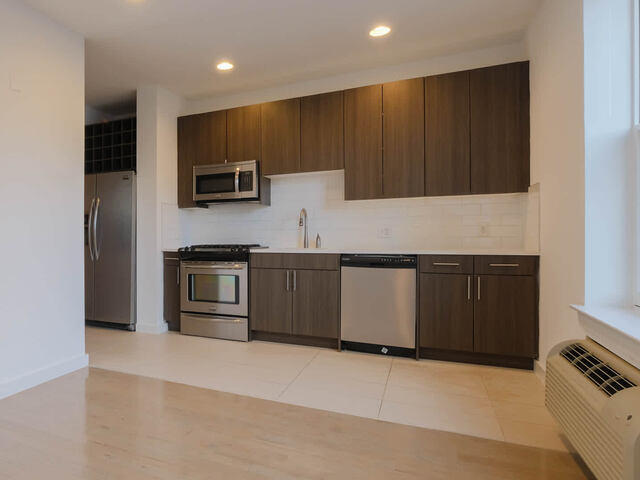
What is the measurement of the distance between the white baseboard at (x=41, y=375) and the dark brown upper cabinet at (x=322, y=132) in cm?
252

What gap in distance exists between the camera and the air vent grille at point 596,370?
119 cm

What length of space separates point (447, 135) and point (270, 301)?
2.23 metres

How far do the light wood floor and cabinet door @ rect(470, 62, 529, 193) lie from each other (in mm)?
1980

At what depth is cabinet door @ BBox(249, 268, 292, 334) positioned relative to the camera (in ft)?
10.4

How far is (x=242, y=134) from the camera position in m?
3.60

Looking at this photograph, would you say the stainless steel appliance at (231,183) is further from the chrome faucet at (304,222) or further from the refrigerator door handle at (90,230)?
the refrigerator door handle at (90,230)

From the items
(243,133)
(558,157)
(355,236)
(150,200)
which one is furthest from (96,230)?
(558,157)

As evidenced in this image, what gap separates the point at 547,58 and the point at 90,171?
482cm

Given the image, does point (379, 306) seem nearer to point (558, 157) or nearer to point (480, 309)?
point (480, 309)

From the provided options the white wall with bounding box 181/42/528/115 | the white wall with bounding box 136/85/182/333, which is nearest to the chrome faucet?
the white wall with bounding box 181/42/528/115

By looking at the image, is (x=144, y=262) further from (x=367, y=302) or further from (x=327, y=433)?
(x=327, y=433)

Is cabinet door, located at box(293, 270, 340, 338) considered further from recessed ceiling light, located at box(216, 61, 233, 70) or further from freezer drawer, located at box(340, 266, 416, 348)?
recessed ceiling light, located at box(216, 61, 233, 70)

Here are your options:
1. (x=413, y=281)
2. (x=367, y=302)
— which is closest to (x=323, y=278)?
(x=367, y=302)

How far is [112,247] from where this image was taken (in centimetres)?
373
